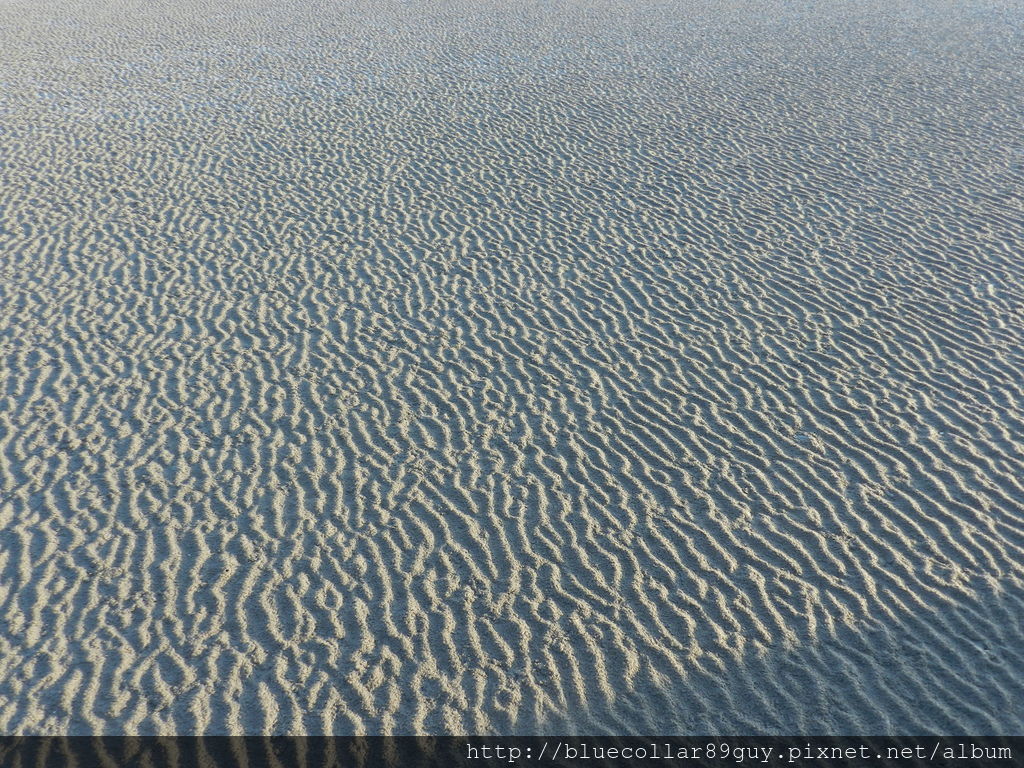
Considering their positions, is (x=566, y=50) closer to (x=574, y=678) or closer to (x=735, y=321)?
(x=735, y=321)

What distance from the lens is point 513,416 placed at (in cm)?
796

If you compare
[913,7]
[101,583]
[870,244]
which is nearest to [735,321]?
[870,244]

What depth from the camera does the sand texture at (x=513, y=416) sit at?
5.53m

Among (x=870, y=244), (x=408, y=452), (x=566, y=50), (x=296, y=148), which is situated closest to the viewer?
(x=408, y=452)

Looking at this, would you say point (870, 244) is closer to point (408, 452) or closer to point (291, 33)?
point (408, 452)

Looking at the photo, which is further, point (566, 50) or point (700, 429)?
point (566, 50)

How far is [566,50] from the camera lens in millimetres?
20109

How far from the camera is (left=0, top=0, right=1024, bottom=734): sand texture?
18.1 ft

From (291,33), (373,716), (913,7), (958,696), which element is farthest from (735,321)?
(913,7)

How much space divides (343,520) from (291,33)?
1814 centimetres

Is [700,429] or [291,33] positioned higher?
[291,33]

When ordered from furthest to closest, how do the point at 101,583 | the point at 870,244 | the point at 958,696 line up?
the point at 870,244
the point at 101,583
the point at 958,696

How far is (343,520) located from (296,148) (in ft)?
31.1

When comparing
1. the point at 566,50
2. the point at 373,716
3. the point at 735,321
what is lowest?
the point at 373,716
